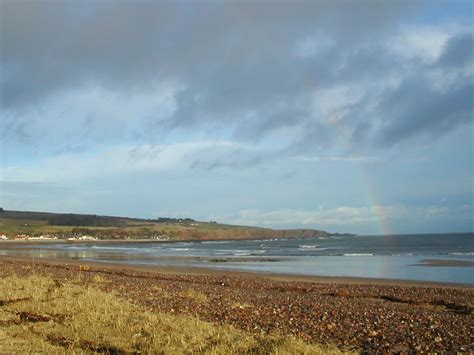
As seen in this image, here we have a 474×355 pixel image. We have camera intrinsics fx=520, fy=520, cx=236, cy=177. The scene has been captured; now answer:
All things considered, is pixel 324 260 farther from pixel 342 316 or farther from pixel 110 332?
pixel 110 332

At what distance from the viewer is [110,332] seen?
10203 mm

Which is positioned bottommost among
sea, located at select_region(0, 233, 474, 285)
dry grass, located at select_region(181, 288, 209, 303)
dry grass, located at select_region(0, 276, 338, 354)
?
sea, located at select_region(0, 233, 474, 285)

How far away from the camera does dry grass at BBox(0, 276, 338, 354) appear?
8.74 meters

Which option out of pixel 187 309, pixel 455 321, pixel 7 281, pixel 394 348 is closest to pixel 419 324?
pixel 455 321

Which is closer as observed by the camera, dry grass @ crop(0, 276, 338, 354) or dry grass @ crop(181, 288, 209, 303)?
dry grass @ crop(0, 276, 338, 354)

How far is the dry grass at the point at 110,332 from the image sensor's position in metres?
8.74

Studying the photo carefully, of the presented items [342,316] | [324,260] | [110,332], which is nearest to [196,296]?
[342,316]

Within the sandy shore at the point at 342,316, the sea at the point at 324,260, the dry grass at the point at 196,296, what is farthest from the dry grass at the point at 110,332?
the sea at the point at 324,260

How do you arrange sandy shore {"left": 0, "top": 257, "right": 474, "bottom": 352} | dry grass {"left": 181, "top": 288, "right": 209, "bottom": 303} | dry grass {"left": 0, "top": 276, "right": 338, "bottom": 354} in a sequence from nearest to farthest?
dry grass {"left": 0, "top": 276, "right": 338, "bottom": 354}, sandy shore {"left": 0, "top": 257, "right": 474, "bottom": 352}, dry grass {"left": 181, "top": 288, "right": 209, "bottom": 303}

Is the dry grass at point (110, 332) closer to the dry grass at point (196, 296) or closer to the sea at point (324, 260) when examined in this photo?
the dry grass at point (196, 296)

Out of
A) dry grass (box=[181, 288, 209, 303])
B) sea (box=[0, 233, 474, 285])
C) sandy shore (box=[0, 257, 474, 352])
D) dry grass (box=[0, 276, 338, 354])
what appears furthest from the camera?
sea (box=[0, 233, 474, 285])

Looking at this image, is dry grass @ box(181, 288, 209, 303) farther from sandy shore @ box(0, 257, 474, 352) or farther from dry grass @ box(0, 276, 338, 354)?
dry grass @ box(0, 276, 338, 354)

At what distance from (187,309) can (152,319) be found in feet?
9.71

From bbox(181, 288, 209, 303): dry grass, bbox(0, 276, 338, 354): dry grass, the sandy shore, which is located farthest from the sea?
bbox(0, 276, 338, 354): dry grass
